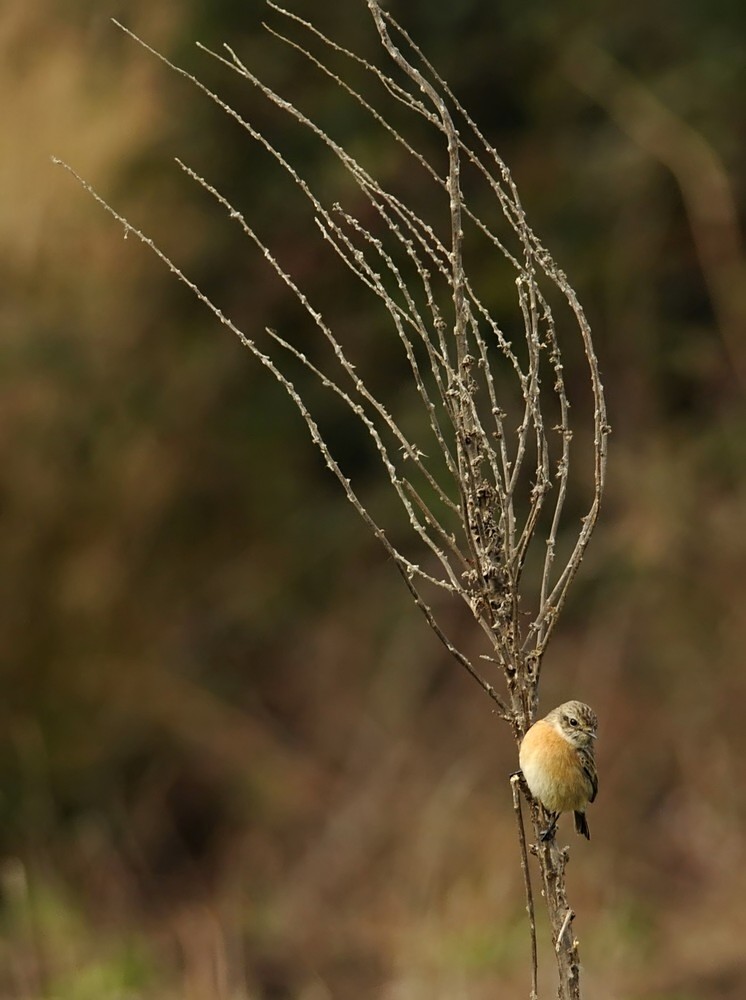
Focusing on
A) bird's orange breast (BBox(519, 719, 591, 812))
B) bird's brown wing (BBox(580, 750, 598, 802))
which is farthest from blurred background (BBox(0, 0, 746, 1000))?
bird's orange breast (BBox(519, 719, 591, 812))

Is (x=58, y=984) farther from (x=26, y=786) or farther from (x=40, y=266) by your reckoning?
(x=40, y=266)

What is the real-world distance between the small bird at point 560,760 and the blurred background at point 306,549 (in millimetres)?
5118

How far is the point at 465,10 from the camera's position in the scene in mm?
9391

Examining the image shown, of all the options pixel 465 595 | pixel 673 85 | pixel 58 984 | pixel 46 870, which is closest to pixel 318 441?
pixel 465 595

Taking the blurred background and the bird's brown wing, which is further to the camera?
the blurred background

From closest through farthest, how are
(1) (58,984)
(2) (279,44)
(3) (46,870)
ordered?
(1) (58,984), (3) (46,870), (2) (279,44)

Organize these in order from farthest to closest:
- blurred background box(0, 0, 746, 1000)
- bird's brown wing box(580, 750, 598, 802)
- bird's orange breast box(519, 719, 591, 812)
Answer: blurred background box(0, 0, 746, 1000)
bird's brown wing box(580, 750, 598, 802)
bird's orange breast box(519, 719, 591, 812)

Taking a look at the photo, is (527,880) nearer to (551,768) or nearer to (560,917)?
(560,917)

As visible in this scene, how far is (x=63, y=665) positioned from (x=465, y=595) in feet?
21.0

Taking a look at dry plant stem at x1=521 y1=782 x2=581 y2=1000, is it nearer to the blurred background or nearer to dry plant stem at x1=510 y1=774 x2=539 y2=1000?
dry plant stem at x1=510 y1=774 x2=539 y2=1000

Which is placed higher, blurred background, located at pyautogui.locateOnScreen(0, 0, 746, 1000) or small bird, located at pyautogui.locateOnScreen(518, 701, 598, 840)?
blurred background, located at pyautogui.locateOnScreen(0, 0, 746, 1000)

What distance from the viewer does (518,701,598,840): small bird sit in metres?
2.29

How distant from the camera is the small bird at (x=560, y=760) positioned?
2.29 meters

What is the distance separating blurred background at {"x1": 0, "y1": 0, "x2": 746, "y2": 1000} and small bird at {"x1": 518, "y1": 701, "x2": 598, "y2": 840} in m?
5.12
